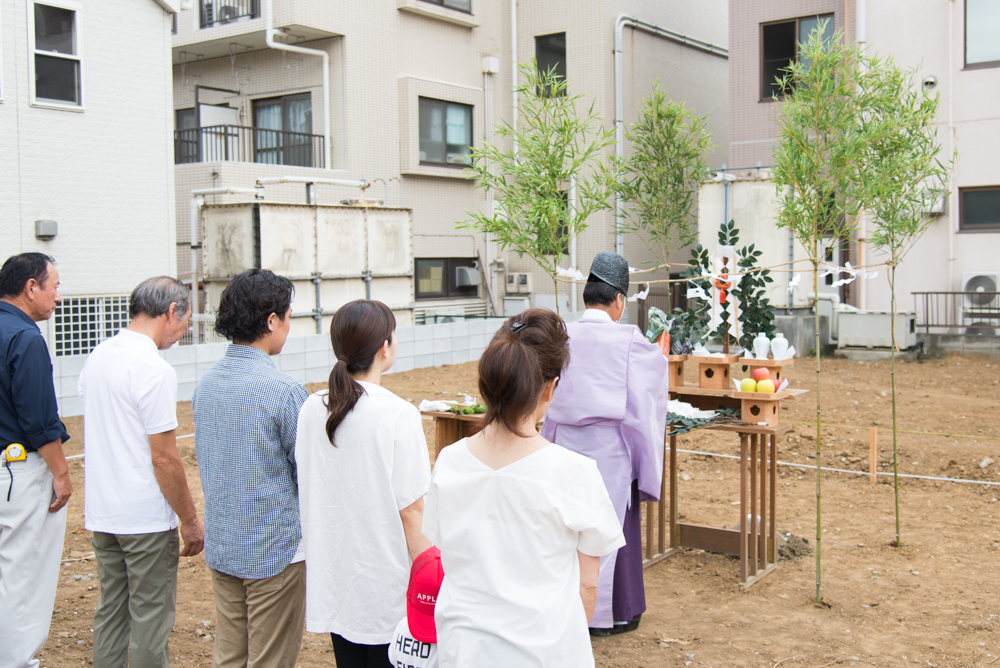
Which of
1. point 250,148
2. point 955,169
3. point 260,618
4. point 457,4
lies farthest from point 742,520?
point 457,4

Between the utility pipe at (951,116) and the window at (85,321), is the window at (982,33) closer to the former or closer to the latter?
the utility pipe at (951,116)

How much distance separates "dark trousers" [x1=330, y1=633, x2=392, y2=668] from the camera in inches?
103

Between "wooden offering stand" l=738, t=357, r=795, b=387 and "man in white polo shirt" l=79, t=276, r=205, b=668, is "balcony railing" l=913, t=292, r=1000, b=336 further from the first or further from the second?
"man in white polo shirt" l=79, t=276, r=205, b=668

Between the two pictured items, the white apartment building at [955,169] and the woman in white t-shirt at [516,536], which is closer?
the woman in white t-shirt at [516,536]

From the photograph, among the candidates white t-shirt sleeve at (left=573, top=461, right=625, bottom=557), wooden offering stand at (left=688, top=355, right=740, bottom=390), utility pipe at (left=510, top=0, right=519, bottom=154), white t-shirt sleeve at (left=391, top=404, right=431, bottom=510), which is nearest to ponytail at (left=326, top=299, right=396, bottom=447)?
white t-shirt sleeve at (left=391, top=404, right=431, bottom=510)

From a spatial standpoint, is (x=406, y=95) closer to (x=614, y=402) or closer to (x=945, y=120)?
(x=945, y=120)

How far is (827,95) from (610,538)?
3956 millimetres

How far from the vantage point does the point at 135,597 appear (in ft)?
10.9

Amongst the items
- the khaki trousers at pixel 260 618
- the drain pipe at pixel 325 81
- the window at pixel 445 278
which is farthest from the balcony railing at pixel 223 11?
the khaki trousers at pixel 260 618

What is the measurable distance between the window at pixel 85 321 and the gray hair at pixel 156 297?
870 cm

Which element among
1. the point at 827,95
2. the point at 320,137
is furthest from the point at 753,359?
the point at 320,137

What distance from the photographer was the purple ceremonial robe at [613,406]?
14.1ft

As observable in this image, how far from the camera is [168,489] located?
10.7 ft

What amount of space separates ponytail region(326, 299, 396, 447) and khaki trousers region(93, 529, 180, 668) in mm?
1260
